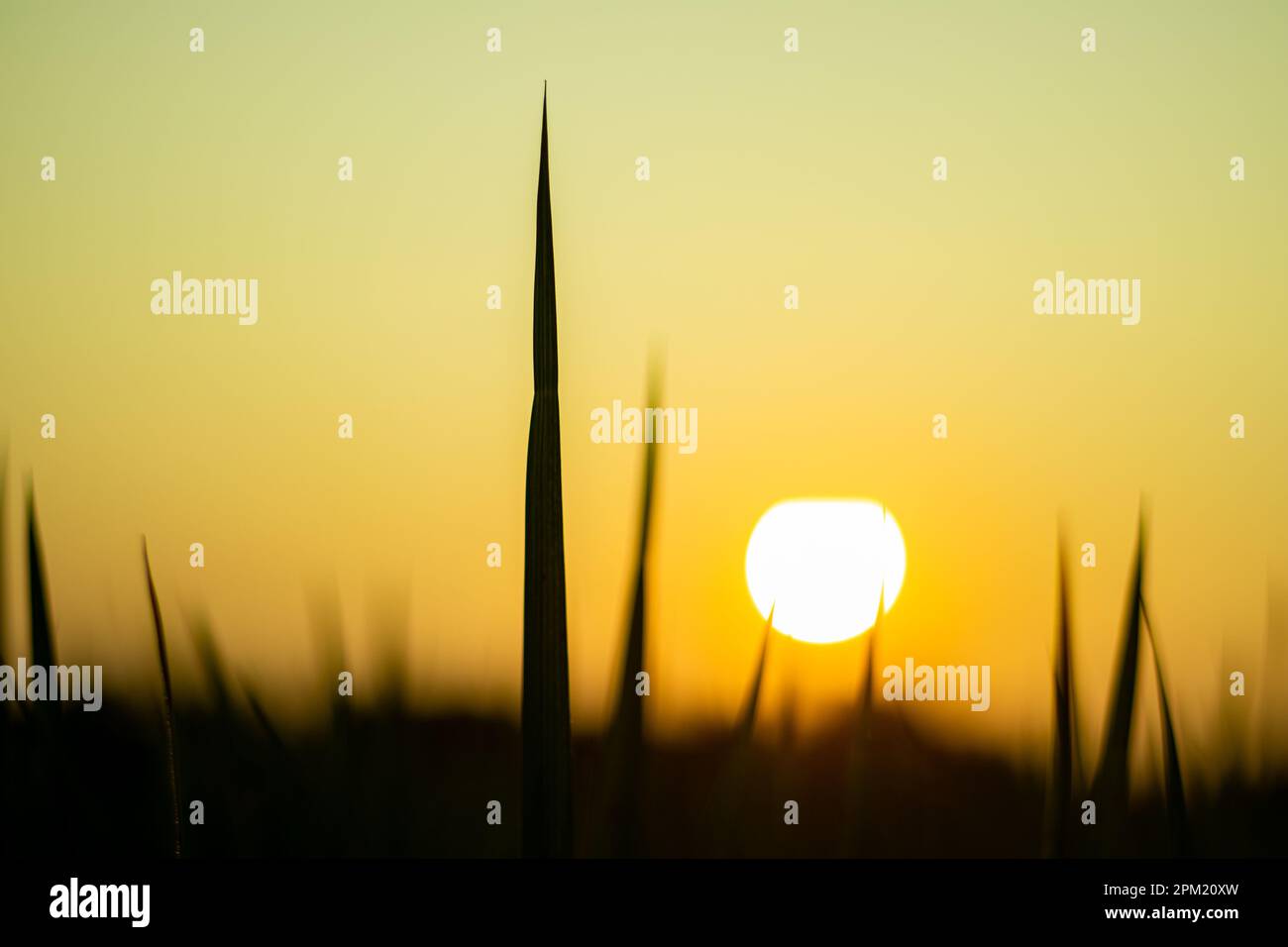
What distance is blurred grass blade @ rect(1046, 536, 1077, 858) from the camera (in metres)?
1.27

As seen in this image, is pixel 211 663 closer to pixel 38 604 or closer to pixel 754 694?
pixel 38 604

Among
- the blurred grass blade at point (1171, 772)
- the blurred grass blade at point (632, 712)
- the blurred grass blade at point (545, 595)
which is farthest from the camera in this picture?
the blurred grass blade at point (1171, 772)

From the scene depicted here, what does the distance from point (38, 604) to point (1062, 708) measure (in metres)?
1.67

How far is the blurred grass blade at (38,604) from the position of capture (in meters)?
1.28

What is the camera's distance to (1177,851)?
1362 millimetres

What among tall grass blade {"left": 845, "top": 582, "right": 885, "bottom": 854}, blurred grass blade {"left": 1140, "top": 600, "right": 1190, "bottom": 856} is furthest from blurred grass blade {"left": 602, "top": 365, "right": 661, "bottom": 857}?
blurred grass blade {"left": 1140, "top": 600, "right": 1190, "bottom": 856}

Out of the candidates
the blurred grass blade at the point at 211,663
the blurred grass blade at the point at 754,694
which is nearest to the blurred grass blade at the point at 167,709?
the blurred grass blade at the point at 211,663

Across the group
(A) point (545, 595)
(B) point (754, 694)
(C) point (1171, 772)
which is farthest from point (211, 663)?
(C) point (1171, 772)

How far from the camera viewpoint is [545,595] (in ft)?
3.43

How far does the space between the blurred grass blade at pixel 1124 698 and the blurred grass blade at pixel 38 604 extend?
1660 mm

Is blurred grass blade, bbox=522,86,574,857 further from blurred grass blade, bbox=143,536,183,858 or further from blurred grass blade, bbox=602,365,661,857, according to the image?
blurred grass blade, bbox=143,536,183,858

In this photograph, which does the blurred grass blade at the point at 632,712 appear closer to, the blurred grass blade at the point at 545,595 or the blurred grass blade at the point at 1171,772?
the blurred grass blade at the point at 545,595
